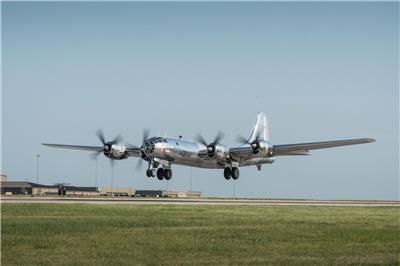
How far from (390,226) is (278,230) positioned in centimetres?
746

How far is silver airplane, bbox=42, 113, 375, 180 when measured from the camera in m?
67.4

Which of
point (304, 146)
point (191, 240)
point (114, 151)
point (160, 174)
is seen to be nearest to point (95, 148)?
point (114, 151)

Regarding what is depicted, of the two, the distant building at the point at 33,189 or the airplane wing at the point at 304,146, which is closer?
the airplane wing at the point at 304,146

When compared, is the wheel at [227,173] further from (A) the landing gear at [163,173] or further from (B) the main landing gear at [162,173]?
(A) the landing gear at [163,173]

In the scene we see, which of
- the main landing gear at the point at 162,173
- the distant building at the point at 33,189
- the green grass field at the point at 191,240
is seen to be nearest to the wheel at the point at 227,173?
the main landing gear at the point at 162,173

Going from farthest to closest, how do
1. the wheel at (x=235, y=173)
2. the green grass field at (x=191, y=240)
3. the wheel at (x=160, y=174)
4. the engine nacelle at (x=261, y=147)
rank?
the wheel at (x=235, y=173) → the engine nacelle at (x=261, y=147) → the wheel at (x=160, y=174) → the green grass field at (x=191, y=240)

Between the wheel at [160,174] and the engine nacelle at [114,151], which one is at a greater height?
the engine nacelle at [114,151]

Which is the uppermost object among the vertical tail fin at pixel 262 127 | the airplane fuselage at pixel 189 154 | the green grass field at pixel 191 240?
the vertical tail fin at pixel 262 127

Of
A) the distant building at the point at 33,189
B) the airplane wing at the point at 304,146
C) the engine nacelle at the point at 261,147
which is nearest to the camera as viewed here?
the airplane wing at the point at 304,146

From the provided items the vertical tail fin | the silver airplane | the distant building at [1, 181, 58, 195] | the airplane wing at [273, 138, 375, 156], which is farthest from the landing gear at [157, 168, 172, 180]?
the distant building at [1, 181, 58, 195]

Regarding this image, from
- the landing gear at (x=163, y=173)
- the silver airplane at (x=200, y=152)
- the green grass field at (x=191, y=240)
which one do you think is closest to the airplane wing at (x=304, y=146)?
the silver airplane at (x=200, y=152)

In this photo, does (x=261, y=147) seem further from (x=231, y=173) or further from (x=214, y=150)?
(x=231, y=173)

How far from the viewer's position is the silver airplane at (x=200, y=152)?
2653 inches

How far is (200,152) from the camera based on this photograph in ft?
238
